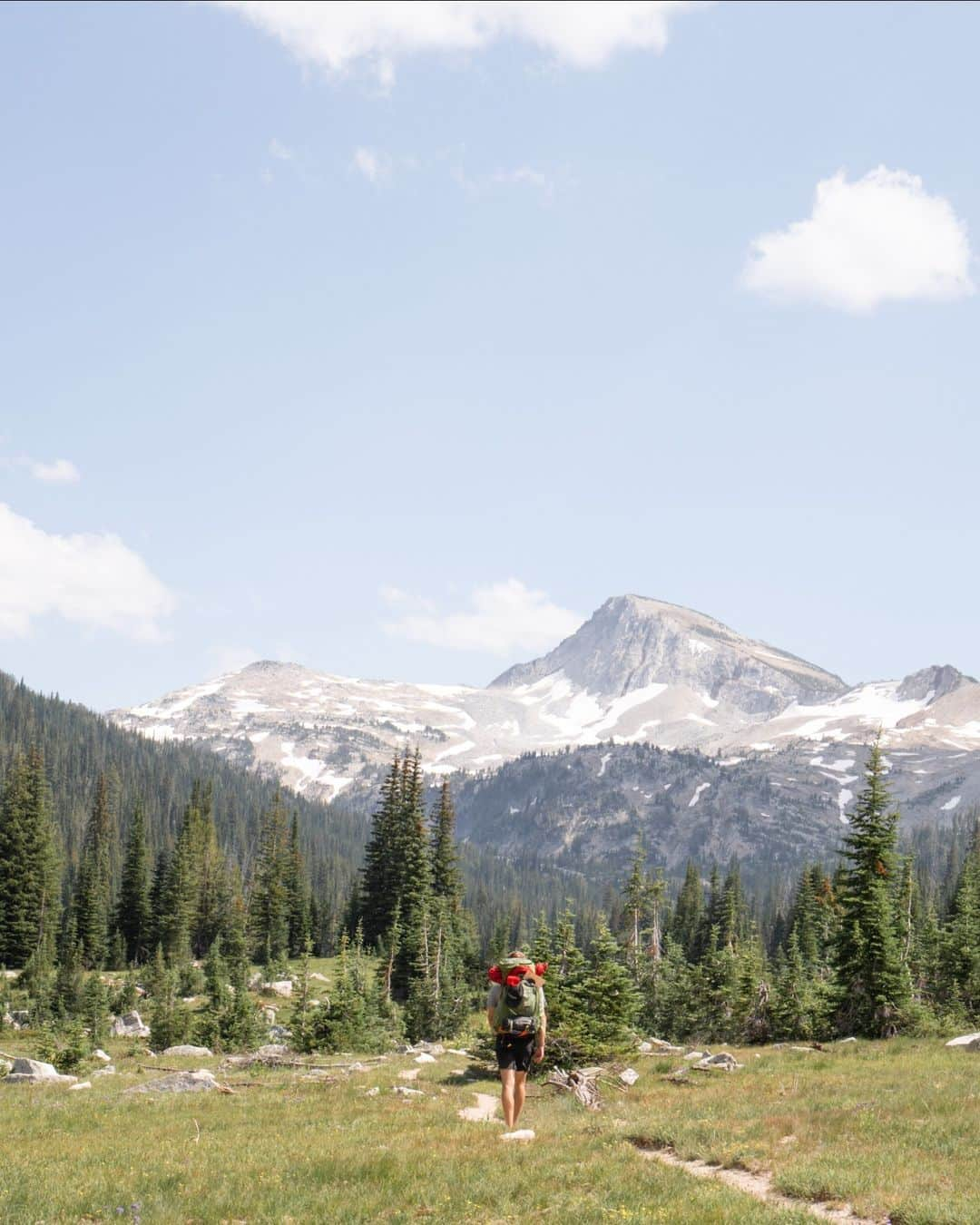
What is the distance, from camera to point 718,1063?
29281mm

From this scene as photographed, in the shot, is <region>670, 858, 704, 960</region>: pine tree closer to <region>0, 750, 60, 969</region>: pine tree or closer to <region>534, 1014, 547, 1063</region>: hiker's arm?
<region>0, 750, 60, 969</region>: pine tree

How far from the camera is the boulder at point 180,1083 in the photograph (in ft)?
82.0

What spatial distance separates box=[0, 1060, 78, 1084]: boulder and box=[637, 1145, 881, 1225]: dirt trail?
19.1m

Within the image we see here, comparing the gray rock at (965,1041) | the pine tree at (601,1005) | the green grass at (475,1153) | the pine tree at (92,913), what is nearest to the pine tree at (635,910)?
the pine tree at (601,1005)

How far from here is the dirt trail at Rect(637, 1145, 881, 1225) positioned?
11859 mm

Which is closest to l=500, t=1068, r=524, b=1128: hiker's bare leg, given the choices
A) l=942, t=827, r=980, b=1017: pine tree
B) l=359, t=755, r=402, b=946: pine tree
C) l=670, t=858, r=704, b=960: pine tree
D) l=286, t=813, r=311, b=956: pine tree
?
l=942, t=827, r=980, b=1017: pine tree

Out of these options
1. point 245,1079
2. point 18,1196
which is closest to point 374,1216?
point 18,1196

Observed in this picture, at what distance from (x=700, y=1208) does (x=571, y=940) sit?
25.8 meters

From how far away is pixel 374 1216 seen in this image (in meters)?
11.9

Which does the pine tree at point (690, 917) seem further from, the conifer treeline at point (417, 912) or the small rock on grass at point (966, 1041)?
the small rock on grass at point (966, 1041)

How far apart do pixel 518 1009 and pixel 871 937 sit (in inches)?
1061

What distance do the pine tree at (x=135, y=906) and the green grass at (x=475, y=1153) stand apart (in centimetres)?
7449

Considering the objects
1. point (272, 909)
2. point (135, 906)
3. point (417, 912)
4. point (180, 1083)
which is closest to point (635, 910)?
point (417, 912)

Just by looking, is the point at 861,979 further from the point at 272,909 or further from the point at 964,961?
the point at 272,909
